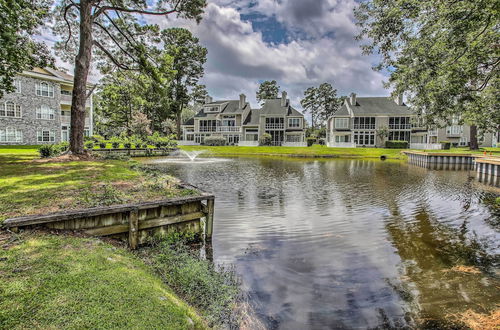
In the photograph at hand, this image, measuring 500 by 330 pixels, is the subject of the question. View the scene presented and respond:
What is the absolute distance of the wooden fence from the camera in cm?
504

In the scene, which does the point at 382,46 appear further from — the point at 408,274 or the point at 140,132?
the point at 140,132

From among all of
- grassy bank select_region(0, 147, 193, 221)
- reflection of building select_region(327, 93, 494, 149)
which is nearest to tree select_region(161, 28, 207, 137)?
reflection of building select_region(327, 93, 494, 149)

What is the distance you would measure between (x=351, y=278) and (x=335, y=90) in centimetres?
8209

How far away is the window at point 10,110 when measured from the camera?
3228 cm

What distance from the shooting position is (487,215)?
33.2ft

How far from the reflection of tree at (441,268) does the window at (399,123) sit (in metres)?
46.2

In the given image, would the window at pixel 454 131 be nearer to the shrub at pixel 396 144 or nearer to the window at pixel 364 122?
the shrub at pixel 396 144

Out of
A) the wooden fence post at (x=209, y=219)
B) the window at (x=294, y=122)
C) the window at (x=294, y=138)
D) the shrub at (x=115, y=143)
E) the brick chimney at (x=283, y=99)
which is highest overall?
the brick chimney at (x=283, y=99)

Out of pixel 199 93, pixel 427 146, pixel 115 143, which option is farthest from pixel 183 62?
pixel 427 146

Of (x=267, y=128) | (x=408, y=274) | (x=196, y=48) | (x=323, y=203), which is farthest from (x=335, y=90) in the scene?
(x=408, y=274)

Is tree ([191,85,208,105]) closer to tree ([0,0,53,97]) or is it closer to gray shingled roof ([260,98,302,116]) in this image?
gray shingled roof ([260,98,302,116])

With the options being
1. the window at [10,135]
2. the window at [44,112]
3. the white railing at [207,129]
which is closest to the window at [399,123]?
the white railing at [207,129]

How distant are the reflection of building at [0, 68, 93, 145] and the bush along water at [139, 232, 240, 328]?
3774 cm

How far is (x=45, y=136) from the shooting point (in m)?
36.3
